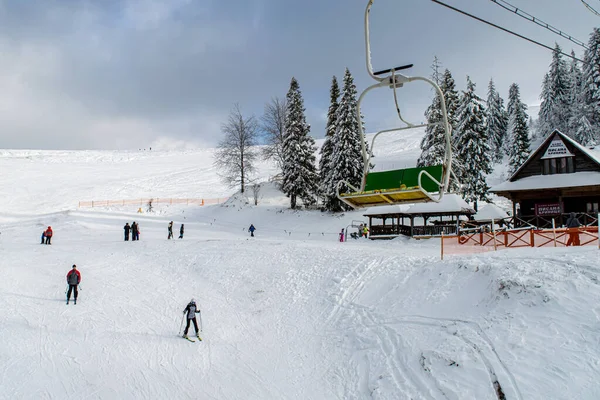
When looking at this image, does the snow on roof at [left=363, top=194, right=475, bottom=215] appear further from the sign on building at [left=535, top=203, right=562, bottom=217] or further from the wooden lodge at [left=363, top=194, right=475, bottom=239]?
the sign on building at [left=535, top=203, right=562, bottom=217]

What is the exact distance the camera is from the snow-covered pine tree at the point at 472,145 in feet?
137

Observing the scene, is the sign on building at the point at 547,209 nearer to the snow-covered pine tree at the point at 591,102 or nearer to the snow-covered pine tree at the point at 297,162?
the snow-covered pine tree at the point at 297,162

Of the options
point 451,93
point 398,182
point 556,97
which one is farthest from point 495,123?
point 398,182

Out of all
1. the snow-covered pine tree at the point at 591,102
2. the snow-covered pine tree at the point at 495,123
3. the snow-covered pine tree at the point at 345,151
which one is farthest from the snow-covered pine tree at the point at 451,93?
the snow-covered pine tree at the point at 495,123

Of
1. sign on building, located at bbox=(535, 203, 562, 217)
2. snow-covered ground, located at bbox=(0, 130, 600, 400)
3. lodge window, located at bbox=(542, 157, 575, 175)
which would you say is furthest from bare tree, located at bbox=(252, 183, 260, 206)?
lodge window, located at bbox=(542, 157, 575, 175)

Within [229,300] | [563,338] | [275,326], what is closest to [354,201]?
[563,338]

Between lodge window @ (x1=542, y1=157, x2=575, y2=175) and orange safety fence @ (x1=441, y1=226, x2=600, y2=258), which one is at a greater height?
lodge window @ (x1=542, y1=157, x2=575, y2=175)

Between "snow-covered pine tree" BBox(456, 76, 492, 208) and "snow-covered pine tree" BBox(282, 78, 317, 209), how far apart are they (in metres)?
15.9

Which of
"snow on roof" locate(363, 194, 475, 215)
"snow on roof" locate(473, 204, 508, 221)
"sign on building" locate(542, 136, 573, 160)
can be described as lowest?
"snow on roof" locate(473, 204, 508, 221)

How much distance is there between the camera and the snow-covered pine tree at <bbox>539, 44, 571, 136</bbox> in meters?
61.5

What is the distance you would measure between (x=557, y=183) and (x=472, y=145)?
1541 centimetres

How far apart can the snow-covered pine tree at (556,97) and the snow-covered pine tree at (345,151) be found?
3762 centimetres

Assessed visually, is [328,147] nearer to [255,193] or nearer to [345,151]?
[345,151]

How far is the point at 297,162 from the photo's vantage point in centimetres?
4509
